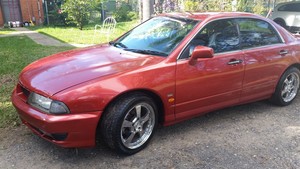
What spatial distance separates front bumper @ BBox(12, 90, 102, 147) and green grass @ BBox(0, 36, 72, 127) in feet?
4.09

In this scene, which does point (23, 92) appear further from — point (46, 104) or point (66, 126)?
point (66, 126)

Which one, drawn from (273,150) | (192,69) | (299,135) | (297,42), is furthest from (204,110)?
(297,42)

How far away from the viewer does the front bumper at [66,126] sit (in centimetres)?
301

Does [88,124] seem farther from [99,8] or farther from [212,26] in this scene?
[99,8]

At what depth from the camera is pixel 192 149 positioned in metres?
3.70

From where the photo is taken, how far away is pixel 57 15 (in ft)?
52.1

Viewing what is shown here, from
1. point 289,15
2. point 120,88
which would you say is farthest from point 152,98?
point 289,15

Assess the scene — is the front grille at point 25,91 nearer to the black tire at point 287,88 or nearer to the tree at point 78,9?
the black tire at point 287,88

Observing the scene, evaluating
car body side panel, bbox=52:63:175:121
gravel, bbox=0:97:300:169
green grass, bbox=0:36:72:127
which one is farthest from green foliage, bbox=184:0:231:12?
car body side panel, bbox=52:63:175:121

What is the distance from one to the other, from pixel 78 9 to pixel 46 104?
39.1 ft

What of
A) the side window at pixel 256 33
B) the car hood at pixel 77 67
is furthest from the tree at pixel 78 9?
the side window at pixel 256 33

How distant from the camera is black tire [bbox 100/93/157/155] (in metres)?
3.25

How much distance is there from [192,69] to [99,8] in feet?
49.9

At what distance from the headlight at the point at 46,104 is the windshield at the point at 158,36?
4.56 ft
